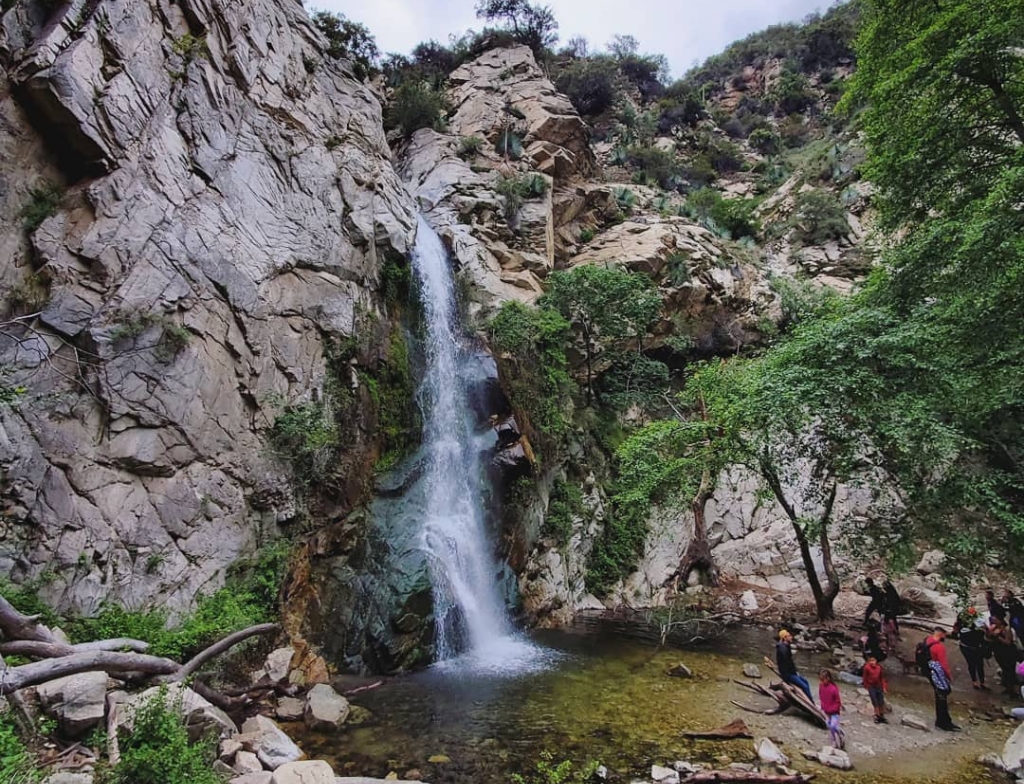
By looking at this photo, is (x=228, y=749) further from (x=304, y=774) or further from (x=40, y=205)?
(x=40, y=205)

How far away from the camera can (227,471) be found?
10.9 metres

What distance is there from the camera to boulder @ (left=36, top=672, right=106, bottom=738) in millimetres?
5094

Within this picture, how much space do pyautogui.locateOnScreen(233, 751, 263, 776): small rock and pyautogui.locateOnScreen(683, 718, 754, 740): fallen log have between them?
226 inches

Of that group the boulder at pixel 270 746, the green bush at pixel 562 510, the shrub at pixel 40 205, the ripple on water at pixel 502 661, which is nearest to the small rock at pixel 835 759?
the ripple on water at pixel 502 661

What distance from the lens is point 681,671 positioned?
10383mm

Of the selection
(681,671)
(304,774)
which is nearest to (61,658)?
(304,774)

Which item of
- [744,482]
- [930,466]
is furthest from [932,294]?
[744,482]

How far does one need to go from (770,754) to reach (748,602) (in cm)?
1048

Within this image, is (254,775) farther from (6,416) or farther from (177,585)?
(6,416)

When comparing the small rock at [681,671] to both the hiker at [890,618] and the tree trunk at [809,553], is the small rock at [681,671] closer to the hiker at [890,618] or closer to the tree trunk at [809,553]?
the tree trunk at [809,553]

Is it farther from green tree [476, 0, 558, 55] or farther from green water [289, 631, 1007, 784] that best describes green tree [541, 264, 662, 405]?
green tree [476, 0, 558, 55]

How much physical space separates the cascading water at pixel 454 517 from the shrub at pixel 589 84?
32903 mm

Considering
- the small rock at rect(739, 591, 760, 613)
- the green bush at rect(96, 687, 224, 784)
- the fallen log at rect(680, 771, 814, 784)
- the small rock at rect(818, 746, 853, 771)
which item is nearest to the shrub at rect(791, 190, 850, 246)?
the small rock at rect(739, 591, 760, 613)

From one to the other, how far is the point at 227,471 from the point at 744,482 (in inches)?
716
